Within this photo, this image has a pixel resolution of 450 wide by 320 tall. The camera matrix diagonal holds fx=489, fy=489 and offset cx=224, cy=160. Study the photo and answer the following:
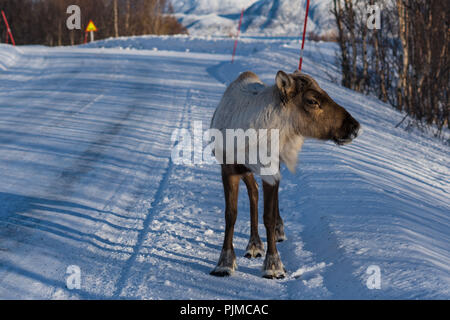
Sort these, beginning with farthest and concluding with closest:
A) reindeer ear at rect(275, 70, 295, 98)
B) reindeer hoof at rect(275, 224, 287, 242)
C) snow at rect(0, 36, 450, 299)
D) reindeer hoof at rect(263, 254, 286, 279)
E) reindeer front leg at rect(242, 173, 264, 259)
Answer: reindeer hoof at rect(275, 224, 287, 242), reindeer front leg at rect(242, 173, 264, 259), reindeer hoof at rect(263, 254, 286, 279), snow at rect(0, 36, 450, 299), reindeer ear at rect(275, 70, 295, 98)

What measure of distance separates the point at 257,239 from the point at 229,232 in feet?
1.47

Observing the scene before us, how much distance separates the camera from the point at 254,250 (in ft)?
15.4

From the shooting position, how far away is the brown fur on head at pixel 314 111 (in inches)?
152

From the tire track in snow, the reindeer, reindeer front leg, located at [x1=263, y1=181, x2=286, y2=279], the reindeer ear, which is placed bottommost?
the tire track in snow

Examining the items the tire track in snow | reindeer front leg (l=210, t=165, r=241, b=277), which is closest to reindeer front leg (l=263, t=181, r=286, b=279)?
reindeer front leg (l=210, t=165, r=241, b=277)

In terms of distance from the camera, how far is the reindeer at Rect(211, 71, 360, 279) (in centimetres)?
388

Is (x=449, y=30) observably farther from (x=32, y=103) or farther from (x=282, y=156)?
(x=32, y=103)

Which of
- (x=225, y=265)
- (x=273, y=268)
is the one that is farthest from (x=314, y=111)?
(x=225, y=265)

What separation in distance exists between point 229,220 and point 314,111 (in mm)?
1239

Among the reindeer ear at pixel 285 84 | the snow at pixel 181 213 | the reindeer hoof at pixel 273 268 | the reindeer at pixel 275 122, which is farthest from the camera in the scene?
the reindeer hoof at pixel 273 268

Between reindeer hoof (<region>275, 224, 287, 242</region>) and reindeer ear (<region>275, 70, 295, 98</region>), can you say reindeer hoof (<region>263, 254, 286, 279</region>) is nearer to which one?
reindeer hoof (<region>275, 224, 287, 242</region>)


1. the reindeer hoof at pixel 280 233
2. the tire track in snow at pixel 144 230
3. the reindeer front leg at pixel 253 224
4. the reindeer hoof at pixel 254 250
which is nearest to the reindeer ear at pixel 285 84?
the reindeer front leg at pixel 253 224

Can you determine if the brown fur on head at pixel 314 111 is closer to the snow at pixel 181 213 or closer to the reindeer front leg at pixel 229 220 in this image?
the reindeer front leg at pixel 229 220
